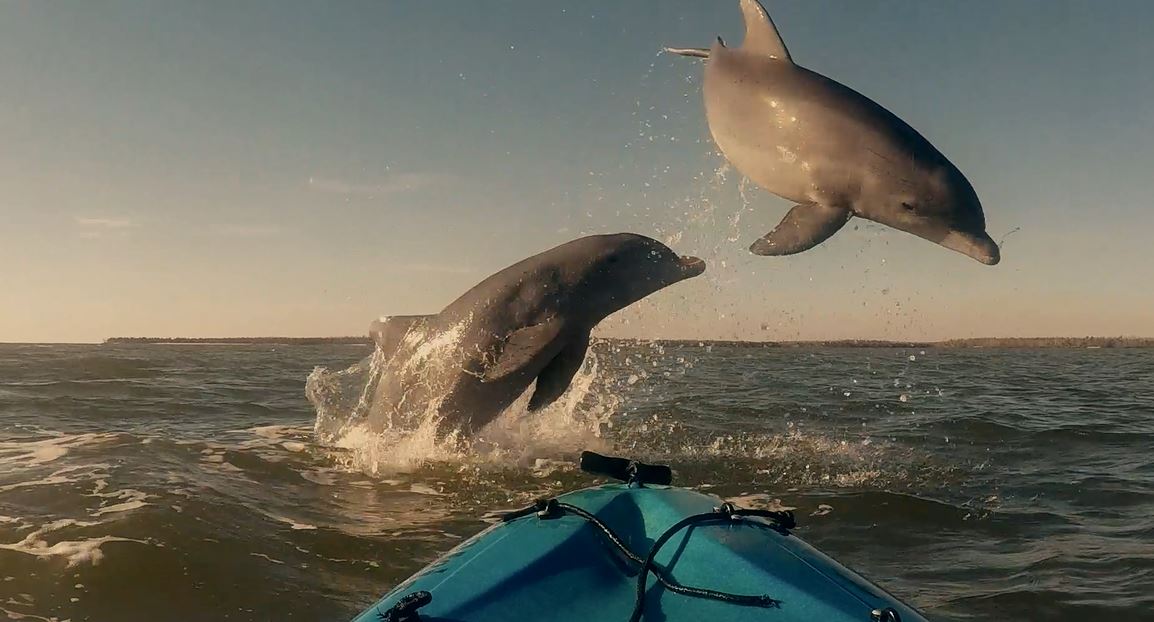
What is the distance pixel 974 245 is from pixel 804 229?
51.7 inches

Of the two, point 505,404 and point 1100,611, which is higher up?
point 505,404

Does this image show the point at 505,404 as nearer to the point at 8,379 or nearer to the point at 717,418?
the point at 717,418

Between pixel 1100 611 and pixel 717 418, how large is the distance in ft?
33.0

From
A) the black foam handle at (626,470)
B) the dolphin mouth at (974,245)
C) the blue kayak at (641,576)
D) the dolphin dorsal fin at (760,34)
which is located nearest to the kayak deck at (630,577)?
the blue kayak at (641,576)

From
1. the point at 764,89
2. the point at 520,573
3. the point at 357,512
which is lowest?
the point at 357,512

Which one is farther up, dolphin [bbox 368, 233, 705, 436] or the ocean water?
dolphin [bbox 368, 233, 705, 436]

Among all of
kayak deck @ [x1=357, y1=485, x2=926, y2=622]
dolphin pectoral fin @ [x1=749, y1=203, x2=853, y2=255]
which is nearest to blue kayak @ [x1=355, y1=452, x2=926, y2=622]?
kayak deck @ [x1=357, y1=485, x2=926, y2=622]

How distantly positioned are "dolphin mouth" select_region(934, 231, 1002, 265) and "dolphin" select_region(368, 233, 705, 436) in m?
3.56

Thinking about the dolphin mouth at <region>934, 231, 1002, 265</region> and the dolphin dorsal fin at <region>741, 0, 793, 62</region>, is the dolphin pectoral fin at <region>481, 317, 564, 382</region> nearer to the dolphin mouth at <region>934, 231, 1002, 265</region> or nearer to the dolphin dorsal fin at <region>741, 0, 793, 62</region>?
the dolphin dorsal fin at <region>741, 0, 793, 62</region>

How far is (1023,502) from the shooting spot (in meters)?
8.69

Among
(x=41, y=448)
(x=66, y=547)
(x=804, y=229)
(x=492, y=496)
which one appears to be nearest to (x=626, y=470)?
(x=804, y=229)

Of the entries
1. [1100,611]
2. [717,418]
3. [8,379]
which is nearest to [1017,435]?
[717,418]

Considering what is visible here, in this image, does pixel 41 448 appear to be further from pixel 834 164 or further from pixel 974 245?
pixel 974 245

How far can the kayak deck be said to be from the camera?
338cm
